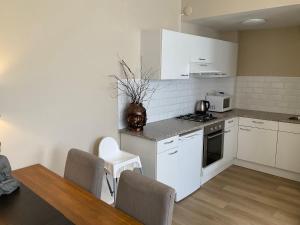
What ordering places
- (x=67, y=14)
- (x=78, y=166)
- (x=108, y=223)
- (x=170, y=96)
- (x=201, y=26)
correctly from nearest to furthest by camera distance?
(x=108, y=223) < (x=78, y=166) < (x=67, y=14) < (x=170, y=96) < (x=201, y=26)

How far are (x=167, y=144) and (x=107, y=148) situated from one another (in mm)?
618

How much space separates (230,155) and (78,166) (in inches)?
109

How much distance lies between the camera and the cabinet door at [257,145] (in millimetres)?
3646

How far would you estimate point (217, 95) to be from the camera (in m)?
4.07

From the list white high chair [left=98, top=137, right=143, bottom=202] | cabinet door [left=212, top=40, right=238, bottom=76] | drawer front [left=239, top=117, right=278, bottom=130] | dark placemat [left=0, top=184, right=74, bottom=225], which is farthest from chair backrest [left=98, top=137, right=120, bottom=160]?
drawer front [left=239, top=117, right=278, bottom=130]

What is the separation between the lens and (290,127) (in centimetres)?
343

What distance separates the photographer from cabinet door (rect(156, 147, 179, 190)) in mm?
2568

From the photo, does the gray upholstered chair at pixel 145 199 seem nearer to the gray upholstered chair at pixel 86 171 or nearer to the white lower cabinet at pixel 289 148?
the gray upholstered chair at pixel 86 171

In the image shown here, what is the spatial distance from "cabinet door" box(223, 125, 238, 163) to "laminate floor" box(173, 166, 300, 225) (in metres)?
0.32

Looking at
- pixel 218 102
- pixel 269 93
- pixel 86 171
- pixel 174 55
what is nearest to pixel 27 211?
pixel 86 171

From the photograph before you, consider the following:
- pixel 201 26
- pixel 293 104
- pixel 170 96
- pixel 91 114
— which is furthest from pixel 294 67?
pixel 91 114

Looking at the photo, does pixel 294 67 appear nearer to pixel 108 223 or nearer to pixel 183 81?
pixel 183 81

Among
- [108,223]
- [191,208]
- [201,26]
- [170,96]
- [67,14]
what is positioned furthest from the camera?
[201,26]

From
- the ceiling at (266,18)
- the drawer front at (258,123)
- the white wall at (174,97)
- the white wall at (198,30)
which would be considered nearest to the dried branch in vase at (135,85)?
the white wall at (174,97)
